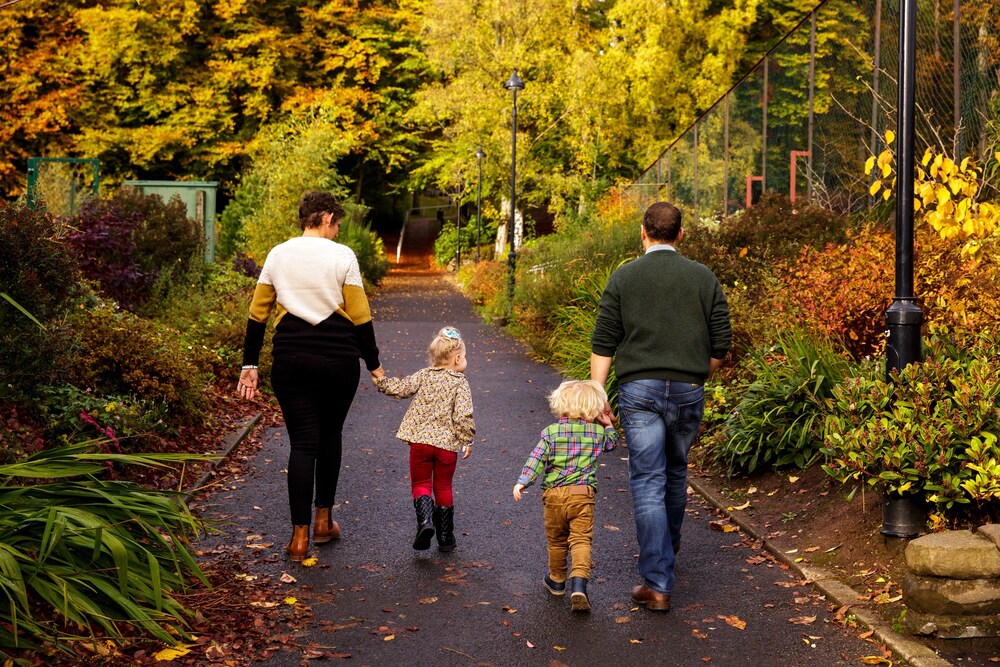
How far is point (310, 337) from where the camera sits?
240 inches

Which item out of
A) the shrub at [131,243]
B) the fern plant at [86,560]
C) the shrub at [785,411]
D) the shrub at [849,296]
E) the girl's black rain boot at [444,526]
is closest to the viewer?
the fern plant at [86,560]

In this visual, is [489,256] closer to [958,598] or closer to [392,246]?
[392,246]

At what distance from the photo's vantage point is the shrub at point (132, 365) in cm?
873

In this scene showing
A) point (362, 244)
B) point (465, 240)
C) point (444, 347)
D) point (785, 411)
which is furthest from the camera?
point (465, 240)

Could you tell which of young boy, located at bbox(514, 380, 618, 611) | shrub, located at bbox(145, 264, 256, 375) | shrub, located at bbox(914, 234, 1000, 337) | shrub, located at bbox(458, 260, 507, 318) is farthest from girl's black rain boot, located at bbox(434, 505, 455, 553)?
shrub, located at bbox(458, 260, 507, 318)

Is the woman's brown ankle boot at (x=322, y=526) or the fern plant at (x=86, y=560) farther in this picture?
the woman's brown ankle boot at (x=322, y=526)

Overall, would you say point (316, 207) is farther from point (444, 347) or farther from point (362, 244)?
point (362, 244)

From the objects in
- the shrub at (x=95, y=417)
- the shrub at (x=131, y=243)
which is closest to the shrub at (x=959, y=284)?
the shrub at (x=95, y=417)

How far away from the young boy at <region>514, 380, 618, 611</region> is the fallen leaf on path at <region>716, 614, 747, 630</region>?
25.7 inches

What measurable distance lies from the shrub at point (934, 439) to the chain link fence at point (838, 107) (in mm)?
2667

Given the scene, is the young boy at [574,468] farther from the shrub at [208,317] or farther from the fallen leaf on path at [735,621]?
the shrub at [208,317]

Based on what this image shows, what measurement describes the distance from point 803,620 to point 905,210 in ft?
7.69

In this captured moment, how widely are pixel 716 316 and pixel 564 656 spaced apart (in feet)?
5.90

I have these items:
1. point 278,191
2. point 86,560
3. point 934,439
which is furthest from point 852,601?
point 278,191
